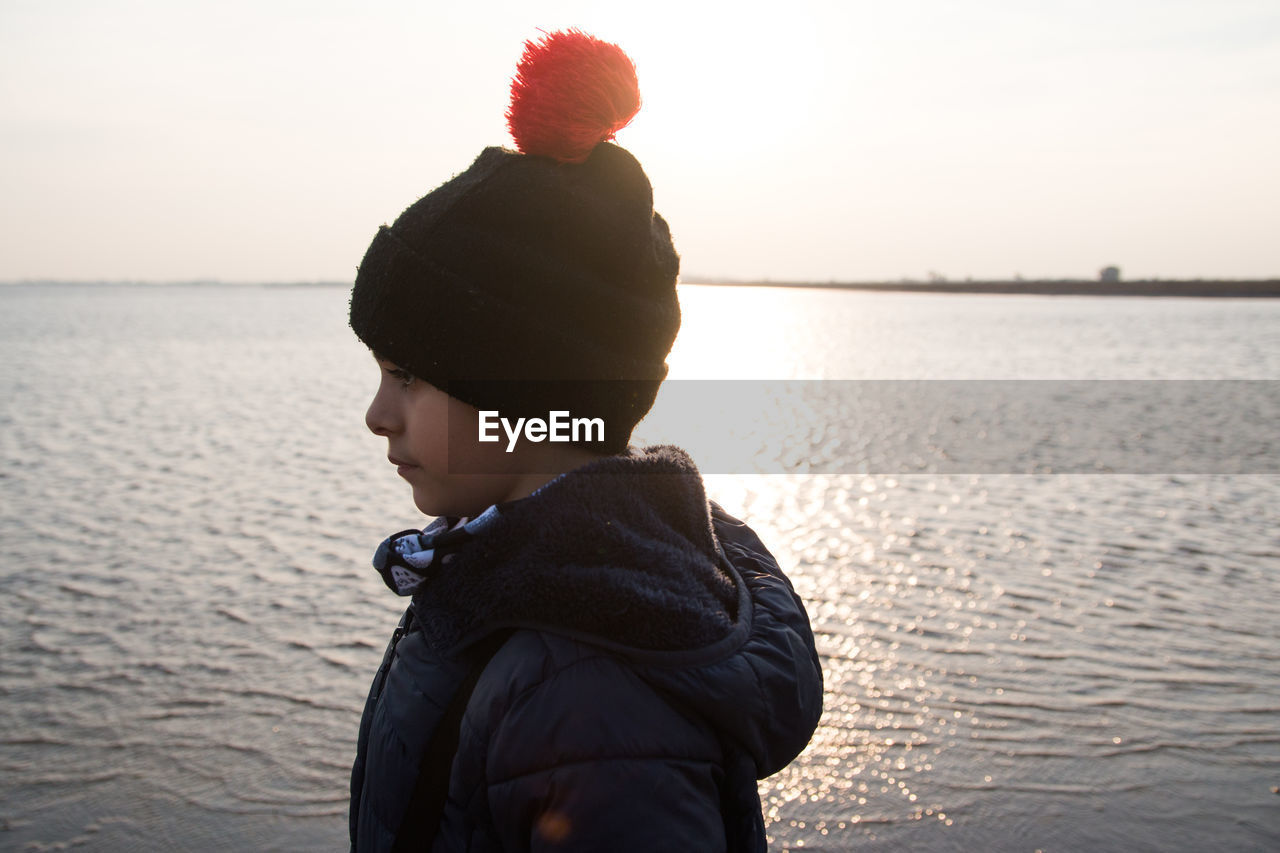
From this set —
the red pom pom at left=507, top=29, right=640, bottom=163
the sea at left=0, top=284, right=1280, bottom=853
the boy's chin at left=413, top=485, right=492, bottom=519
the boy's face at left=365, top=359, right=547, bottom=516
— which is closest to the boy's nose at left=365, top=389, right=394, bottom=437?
the boy's face at left=365, top=359, right=547, bottom=516

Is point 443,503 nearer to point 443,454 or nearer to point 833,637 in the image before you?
point 443,454

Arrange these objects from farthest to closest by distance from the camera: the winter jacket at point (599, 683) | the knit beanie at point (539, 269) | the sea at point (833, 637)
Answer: the sea at point (833, 637), the knit beanie at point (539, 269), the winter jacket at point (599, 683)

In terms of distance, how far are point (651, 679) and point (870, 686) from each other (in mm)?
4477

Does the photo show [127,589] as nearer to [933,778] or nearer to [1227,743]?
[933,778]

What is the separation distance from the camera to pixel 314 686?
528 centimetres

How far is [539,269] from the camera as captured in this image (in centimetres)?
142

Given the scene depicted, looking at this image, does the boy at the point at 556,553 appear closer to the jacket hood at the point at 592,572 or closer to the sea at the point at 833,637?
the jacket hood at the point at 592,572

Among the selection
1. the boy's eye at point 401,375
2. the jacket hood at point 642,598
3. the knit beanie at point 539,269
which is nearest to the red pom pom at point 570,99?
the knit beanie at point 539,269

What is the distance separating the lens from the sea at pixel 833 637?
412 cm

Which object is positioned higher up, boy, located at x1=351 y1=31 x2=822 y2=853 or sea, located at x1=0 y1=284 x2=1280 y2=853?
boy, located at x1=351 y1=31 x2=822 y2=853

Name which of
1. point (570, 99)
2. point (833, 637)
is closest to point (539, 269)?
point (570, 99)

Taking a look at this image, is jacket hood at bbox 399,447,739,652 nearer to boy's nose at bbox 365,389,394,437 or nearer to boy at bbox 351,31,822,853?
boy at bbox 351,31,822,853

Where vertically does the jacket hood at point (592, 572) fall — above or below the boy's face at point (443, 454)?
below

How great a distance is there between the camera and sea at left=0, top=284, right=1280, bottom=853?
4117 millimetres
